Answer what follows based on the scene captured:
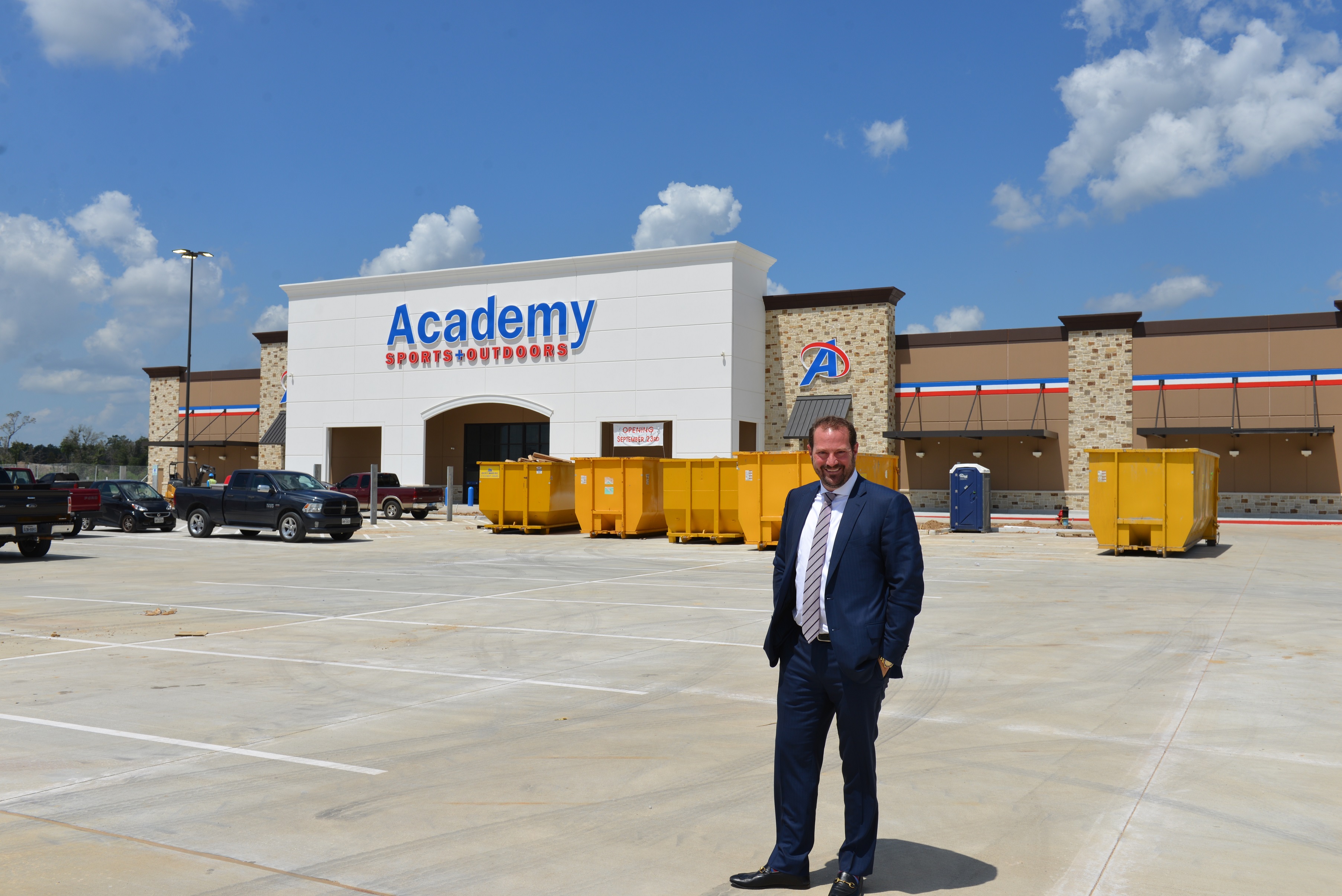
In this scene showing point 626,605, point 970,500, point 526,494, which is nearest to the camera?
point 626,605

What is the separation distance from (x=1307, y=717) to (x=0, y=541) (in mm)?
21351

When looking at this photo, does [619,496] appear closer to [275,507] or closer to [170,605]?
[275,507]

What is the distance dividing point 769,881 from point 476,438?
1715 inches

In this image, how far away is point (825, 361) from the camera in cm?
3875

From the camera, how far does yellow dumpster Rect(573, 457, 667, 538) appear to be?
27.1 metres

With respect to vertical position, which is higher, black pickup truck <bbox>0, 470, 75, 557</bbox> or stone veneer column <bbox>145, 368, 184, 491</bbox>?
stone veneer column <bbox>145, 368, 184, 491</bbox>

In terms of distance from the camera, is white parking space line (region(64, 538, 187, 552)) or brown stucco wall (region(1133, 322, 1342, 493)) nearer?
white parking space line (region(64, 538, 187, 552))

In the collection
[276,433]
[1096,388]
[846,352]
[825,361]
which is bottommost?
[276,433]

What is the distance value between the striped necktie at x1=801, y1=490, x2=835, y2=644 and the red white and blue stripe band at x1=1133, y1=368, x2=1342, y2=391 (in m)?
35.2

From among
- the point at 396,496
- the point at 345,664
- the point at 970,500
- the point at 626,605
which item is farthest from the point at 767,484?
the point at 396,496

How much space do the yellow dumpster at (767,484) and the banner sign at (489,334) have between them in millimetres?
17698

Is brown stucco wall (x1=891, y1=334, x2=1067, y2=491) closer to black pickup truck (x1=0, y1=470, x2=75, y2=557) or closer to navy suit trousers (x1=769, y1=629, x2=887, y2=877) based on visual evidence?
black pickup truck (x1=0, y1=470, x2=75, y2=557)

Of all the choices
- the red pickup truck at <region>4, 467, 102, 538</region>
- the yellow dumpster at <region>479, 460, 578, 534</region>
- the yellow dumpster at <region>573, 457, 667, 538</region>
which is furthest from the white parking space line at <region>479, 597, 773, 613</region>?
the red pickup truck at <region>4, 467, 102, 538</region>

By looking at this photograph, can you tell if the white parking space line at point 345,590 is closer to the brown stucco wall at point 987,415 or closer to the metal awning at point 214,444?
the brown stucco wall at point 987,415
